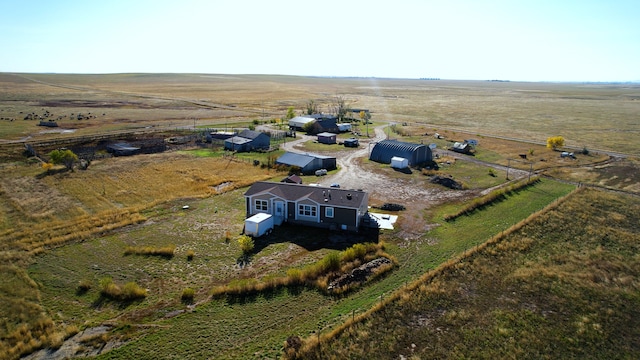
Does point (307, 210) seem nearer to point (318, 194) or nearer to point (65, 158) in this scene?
point (318, 194)

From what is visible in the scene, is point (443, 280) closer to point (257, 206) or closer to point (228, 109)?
point (257, 206)

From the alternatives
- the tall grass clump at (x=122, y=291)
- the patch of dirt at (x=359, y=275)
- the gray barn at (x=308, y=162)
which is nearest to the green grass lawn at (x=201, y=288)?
the tall grass clump at (x=122, y=291)

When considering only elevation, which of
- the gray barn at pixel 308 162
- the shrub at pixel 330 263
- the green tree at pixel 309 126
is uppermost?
the green tree at pixel 309 126

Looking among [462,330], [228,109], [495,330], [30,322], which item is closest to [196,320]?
[30,322]

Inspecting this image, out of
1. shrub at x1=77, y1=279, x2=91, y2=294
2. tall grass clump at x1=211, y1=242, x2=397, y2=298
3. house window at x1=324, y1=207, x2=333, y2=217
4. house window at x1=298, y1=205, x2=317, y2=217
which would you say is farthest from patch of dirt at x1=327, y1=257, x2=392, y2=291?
shrub at x1=77, y1=279, x2=91, y2=294

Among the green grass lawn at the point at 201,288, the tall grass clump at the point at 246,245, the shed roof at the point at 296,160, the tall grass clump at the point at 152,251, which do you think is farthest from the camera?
the shed roof at the point at 296,160

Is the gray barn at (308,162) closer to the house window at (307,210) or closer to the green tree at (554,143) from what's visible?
the house window at (307,210)

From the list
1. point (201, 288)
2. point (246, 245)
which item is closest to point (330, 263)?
point (246, 245)
